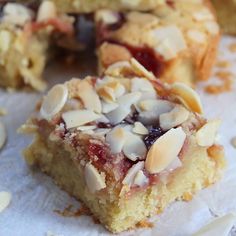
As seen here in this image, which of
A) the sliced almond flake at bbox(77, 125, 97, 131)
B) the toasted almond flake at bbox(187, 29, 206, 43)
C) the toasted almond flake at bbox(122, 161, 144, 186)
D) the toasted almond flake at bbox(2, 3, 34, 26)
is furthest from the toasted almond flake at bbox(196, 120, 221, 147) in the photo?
the toasted almond flake at bbox(2, 3, 34, 26)

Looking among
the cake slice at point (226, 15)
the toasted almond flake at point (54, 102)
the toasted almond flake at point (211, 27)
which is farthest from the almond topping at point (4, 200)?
the cake slice at point (226, 15)

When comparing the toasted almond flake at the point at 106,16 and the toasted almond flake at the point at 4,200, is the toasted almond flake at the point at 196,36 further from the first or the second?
the toasted almond flake at the point at 4,200

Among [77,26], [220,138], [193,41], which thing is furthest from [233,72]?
[77,26]

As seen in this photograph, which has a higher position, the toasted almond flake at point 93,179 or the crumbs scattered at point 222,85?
the toasted almond flake at point 93,179

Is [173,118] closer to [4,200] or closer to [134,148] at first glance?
[134,148]

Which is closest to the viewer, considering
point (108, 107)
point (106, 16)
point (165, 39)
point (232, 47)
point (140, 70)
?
point (108, 107)

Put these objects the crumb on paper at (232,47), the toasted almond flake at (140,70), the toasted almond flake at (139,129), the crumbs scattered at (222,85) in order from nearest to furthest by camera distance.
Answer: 1. the toasted almond flake at (139,129)
2. the toasted almond flake at (140,70)
3. the crumbs scattered at (222,85)
4. the crumb on paper at (232,47)

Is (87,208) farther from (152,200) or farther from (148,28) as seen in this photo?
(148,28)

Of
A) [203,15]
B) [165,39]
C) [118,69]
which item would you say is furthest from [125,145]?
[203,15]

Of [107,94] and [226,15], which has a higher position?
[107,94]

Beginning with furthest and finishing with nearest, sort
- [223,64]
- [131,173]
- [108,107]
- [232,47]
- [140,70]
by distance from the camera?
[232,47] → [223,64] → [140,70] → [108,107] → [131,173]
